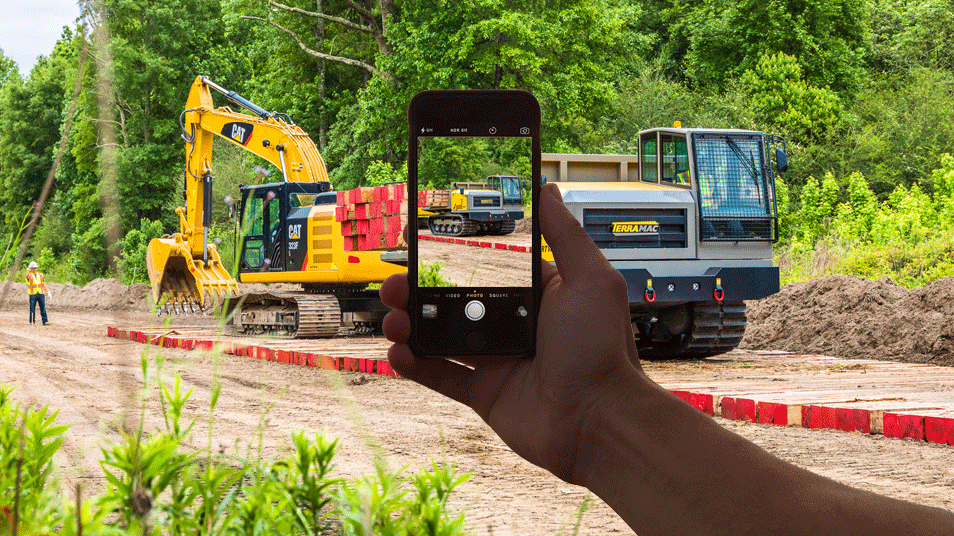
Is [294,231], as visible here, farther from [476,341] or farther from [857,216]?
[857,216]

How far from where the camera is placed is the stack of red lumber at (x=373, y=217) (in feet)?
38.7

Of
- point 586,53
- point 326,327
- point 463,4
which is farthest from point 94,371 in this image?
point 586,53

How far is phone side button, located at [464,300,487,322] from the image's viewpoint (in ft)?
6.91

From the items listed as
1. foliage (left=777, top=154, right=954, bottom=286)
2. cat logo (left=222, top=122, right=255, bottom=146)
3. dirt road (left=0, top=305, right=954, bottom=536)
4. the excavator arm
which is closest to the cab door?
the excavator arm

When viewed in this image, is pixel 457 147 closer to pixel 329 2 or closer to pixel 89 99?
pixel 89 99

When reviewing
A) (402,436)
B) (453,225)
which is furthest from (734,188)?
(453,225)

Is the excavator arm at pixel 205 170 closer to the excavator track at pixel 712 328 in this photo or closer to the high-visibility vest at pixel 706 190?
the high-visibility vest at pixel 706 190

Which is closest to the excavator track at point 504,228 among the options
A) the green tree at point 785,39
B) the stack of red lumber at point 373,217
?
the green tree at point 785,39

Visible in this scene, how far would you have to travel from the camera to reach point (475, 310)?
6.98ft

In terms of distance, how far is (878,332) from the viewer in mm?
11219

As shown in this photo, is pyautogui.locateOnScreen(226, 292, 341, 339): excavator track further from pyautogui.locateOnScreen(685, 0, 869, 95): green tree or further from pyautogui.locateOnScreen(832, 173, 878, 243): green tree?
pyautogui.locateOnScreen(685, 0, 869, 95): green tree

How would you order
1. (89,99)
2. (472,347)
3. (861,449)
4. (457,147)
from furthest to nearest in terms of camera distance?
(861,449)
(457,147)
(472,347)
(89,99)

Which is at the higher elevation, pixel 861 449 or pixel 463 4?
pixel 463 4

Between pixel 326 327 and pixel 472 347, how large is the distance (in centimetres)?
1093
